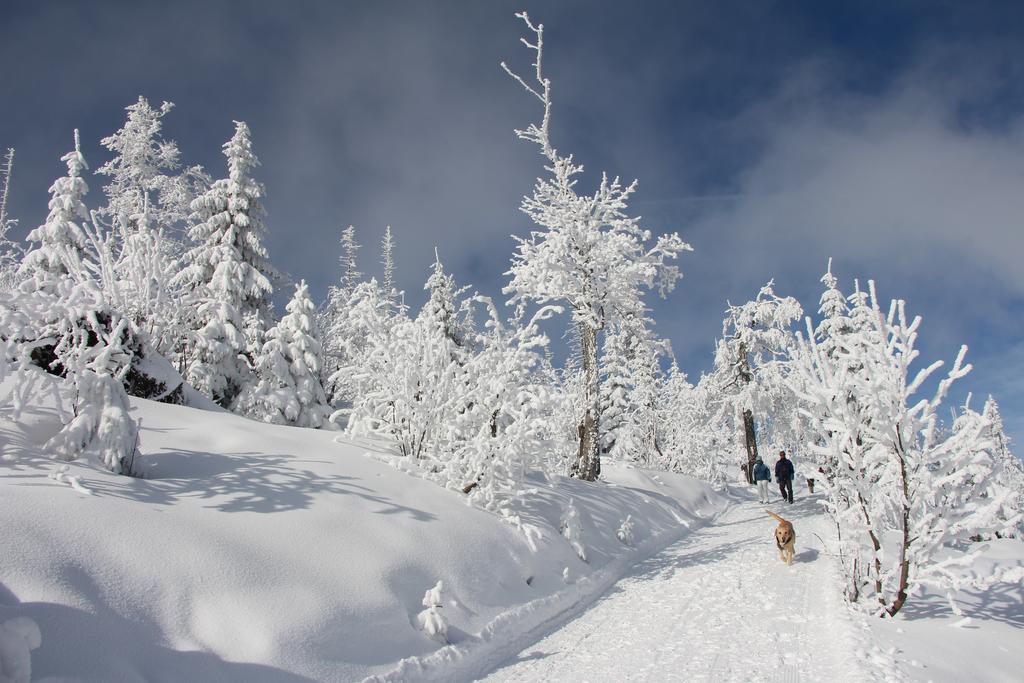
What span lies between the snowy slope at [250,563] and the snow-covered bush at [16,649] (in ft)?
1.69

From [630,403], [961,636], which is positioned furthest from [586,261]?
[630,403]

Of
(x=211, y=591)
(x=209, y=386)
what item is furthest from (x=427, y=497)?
(x=209, y=386)

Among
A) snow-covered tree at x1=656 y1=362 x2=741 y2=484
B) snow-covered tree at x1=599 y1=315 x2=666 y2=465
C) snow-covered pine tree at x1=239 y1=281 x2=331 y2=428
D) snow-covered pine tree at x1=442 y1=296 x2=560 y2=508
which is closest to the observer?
snow-covered pine tree at x1=442 y1=296 x2=560 y2=508

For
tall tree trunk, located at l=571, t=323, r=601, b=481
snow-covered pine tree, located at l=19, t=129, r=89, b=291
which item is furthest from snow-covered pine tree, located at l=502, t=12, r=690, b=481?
snow-covered pine tree, located at l=19, t=129, r=89, b=291

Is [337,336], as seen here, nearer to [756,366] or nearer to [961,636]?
[756,366]

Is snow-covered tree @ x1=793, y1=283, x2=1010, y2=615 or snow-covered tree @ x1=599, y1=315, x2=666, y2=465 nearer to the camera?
snow-covered tree @ x1=793, y1=283, x2=1010, y2=615

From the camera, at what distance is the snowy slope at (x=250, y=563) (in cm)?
357

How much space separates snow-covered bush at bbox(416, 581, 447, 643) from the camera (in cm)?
496

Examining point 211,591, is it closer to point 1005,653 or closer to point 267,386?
point 1005,653

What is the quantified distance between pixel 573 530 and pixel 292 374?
14.6 metres

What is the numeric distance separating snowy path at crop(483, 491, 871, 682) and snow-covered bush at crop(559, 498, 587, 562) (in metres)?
0.73

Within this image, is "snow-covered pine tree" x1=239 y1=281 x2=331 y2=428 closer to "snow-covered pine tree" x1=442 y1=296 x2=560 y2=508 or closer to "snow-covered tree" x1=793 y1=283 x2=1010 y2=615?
"snow-covered pine tree" x1=442 y1=296 x2=560 y2=508

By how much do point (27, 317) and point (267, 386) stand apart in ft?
46.4

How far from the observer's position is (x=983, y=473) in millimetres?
5578
